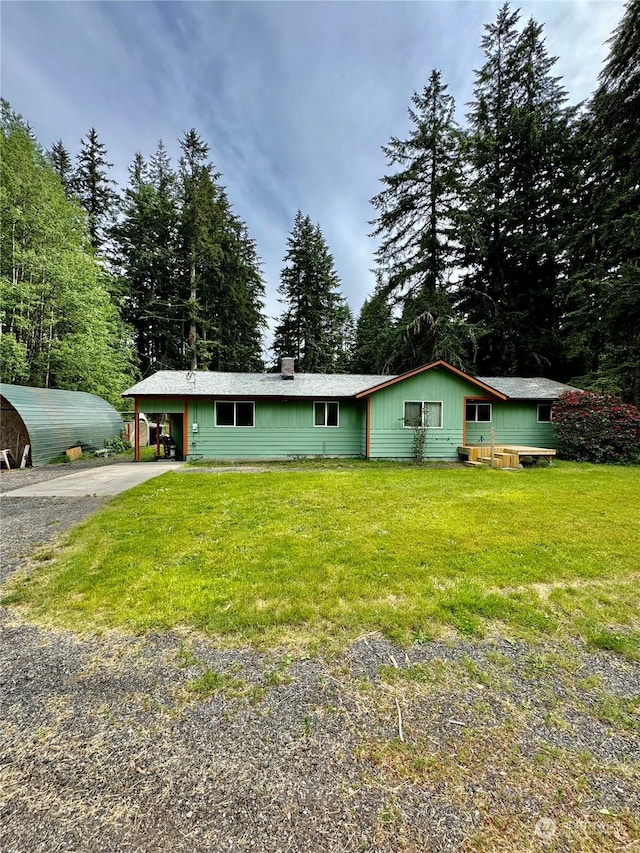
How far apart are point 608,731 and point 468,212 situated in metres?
22.4

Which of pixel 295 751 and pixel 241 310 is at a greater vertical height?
pixel 241 310

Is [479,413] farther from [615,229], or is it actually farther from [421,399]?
[615,229]

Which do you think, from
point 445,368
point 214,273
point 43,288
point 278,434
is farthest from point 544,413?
point 43,288

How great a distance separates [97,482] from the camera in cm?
872

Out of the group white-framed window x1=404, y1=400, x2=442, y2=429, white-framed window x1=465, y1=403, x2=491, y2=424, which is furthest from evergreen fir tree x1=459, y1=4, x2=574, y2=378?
white-framed window x1=404, y1=400, x2=442, y2=429

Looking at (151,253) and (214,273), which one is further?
(214,273)

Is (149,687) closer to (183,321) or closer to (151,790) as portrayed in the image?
(151,790)

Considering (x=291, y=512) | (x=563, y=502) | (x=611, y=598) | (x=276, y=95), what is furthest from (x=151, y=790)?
(x=276, y=95)

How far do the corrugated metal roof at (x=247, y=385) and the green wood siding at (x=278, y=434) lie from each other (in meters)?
0.42

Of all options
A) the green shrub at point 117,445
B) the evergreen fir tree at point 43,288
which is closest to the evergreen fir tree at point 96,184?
the evergreen fir tree at point 43,288

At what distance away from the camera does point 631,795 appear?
5.16 feet

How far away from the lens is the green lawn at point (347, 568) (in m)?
2.91

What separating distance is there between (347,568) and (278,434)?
30.4 ft

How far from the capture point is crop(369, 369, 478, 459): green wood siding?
12.4m
